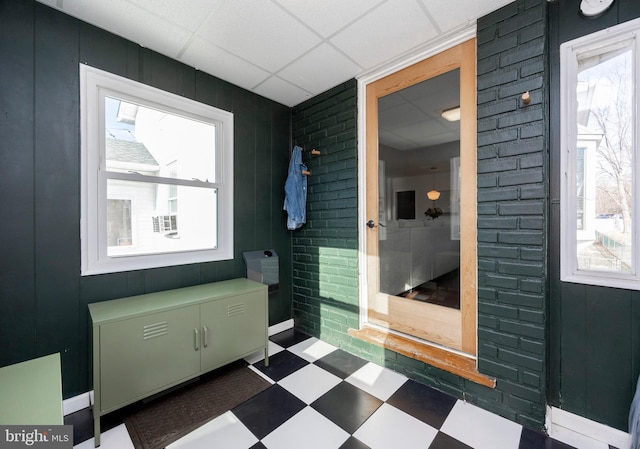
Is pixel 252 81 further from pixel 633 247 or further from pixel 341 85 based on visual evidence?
pixel 633 247

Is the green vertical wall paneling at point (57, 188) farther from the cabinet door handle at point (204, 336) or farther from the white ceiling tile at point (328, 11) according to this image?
the white ceiling tile at point (328, 11)

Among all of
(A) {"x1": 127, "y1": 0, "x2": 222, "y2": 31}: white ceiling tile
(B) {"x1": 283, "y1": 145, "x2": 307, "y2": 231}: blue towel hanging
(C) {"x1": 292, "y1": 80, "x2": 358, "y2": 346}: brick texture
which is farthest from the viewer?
(B) {"x1": 283, "y1": 145, "x2": 307, "y2": 231}: blue towel hanging

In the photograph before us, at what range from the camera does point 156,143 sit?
7.64ft

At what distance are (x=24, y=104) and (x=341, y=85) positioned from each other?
251cm

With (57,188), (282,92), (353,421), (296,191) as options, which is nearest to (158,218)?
(57,188)

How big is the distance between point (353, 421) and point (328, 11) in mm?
2804

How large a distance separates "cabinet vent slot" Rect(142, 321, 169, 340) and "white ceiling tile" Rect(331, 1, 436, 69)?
8.28ft

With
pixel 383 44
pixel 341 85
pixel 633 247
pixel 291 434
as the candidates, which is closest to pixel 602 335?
pixel 633 247

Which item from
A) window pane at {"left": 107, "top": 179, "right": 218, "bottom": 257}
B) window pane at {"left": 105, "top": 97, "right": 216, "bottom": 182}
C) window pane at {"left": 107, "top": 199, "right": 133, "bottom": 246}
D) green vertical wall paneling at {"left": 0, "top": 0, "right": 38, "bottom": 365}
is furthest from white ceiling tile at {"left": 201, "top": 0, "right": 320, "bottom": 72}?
window pane at {"left": 107, "top": 199, "right": 133, "bottom": 246}

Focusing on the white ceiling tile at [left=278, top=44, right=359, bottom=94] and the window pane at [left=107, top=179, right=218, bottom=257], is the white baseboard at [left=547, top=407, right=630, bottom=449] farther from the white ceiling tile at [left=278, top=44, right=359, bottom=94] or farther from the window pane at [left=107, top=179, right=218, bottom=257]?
Result: the white ceiling tile at [left=278, top=44, right=359, bottom=94]

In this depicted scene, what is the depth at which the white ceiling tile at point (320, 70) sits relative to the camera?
7.61 ft

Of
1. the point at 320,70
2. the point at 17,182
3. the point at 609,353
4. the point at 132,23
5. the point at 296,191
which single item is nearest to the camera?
the point at 609,353

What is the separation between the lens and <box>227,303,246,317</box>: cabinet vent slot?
2.19 meters

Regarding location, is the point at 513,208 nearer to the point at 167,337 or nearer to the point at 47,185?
the point at 167,337
